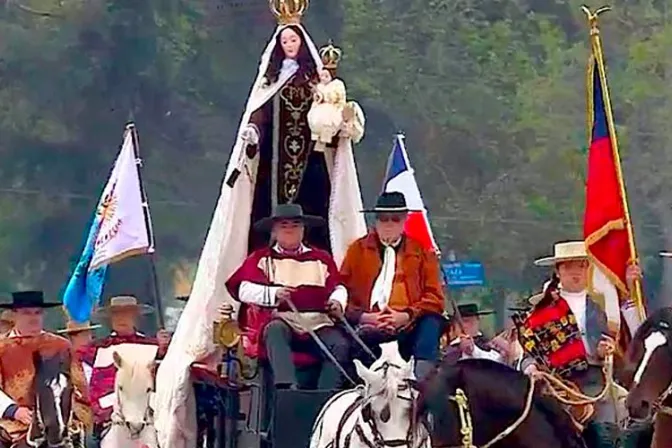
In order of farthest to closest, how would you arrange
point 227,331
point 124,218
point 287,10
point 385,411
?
point 124,218 < point 287,10 < point 227,331 < point 385,411

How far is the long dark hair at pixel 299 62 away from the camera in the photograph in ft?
42.7

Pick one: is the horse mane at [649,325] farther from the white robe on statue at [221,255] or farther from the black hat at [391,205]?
the white robe on statue at [221,255]

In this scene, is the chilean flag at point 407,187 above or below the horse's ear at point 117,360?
above

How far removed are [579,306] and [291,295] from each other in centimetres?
195

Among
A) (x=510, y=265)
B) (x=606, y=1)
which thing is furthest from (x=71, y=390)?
(x=606, y=1)

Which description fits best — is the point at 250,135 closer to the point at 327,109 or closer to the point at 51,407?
the point at 327,109

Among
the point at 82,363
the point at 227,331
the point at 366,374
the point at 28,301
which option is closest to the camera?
the point at 366,374

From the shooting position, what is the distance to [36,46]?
3425cm

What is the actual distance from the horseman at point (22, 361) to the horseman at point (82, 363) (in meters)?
0.10

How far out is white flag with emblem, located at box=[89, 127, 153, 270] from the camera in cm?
1475

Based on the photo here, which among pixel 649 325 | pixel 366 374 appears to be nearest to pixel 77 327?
pixel 366 374

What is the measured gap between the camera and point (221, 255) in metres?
13.0

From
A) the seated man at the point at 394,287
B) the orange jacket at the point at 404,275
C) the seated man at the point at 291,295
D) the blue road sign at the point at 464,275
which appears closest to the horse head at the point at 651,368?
the seated man at the point at 394,287

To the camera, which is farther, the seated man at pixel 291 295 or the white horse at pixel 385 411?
the seated man at pixel 291 295
